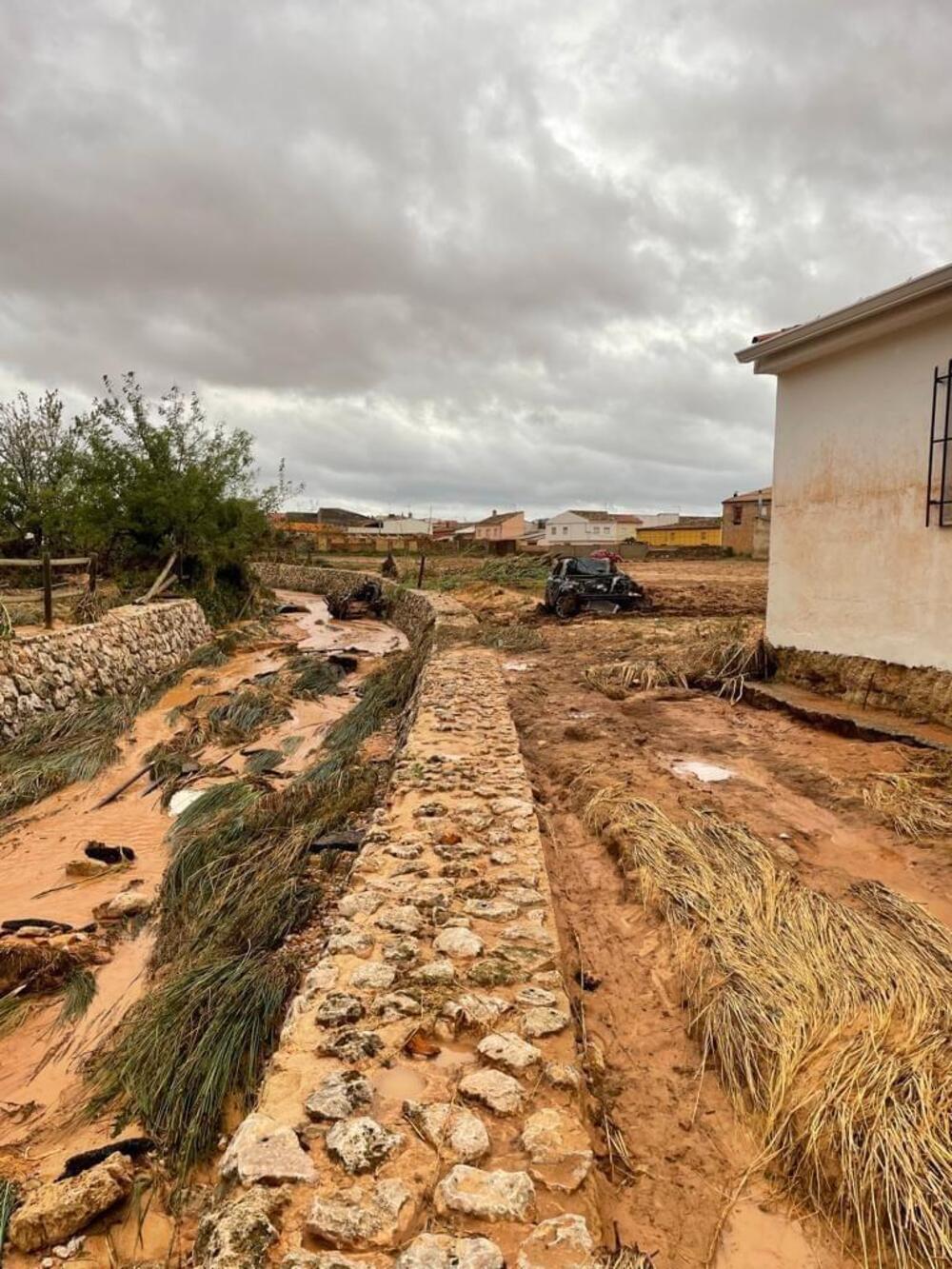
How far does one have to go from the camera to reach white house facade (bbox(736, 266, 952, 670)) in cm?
558

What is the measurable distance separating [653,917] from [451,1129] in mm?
1737

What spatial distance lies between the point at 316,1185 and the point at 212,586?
1920cm

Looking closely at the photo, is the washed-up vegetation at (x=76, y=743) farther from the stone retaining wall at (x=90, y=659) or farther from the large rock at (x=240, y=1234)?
the large rock at (x=240, y=1234)

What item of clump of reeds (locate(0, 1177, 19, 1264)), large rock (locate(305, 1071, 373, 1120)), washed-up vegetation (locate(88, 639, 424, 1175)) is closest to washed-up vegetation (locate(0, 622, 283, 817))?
washed-up vegetation (locate(88, 639, 424, 1175))

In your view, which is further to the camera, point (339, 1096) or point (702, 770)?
point (702, 770)

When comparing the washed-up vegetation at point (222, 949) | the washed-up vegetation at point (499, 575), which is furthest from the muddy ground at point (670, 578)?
the washed-up vegetation at point (222, 949)

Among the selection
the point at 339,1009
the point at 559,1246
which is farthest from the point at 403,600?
the point at 559,1246

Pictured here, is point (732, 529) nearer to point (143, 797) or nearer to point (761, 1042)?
point (143, 797)

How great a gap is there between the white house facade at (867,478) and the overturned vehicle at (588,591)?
26.2 feet

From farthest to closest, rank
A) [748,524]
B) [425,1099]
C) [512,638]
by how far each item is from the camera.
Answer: [748,524], [512,638], [425,1099]

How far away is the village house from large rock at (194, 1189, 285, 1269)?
234 inches

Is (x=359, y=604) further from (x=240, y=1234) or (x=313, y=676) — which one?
(x=240, y=1234)

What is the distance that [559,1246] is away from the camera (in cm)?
154

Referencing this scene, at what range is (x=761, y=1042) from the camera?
2.32 m
